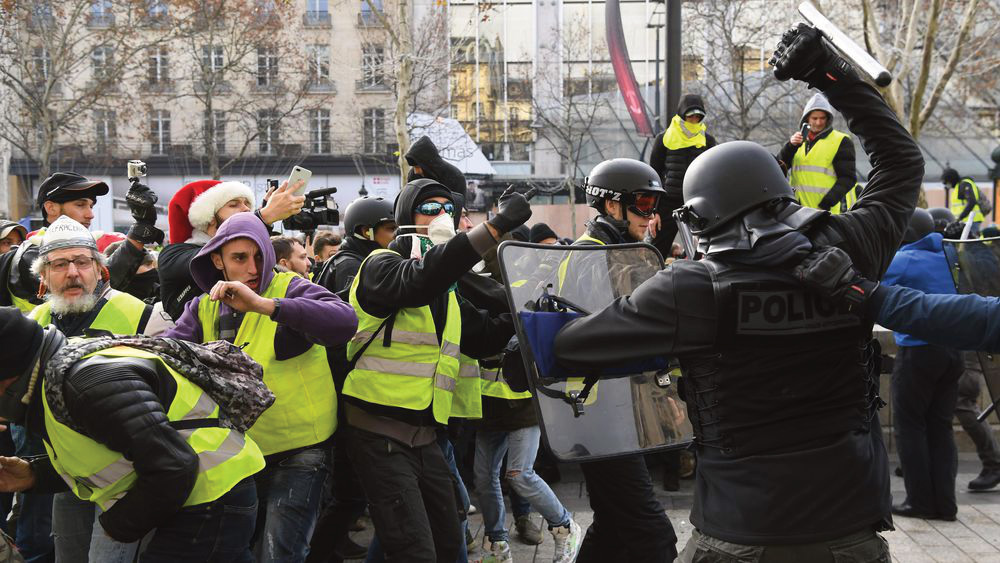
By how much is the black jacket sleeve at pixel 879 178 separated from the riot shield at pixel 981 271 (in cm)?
186

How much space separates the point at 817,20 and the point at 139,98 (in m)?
36.4

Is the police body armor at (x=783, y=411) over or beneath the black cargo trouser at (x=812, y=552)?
over

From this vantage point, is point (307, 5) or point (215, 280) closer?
point (215, 280)

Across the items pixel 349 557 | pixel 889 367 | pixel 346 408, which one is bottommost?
pixel 349 557

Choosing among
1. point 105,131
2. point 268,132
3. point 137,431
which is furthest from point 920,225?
point 105,131

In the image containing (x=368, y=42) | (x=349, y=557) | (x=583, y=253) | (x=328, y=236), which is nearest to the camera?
(x=583, y=253)

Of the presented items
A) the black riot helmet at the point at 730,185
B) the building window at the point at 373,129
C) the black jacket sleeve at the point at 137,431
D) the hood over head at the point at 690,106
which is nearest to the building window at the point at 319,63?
the building window at the point at 373,129

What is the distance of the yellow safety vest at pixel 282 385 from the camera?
3.95 m

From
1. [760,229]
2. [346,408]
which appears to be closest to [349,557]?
[346,408]

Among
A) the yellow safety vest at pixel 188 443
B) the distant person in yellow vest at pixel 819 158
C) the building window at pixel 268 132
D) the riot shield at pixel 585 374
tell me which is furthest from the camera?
the building window at pixel 268 132

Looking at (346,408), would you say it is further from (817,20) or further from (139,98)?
(139,98)

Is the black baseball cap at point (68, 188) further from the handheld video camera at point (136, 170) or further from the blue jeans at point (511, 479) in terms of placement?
the blue jeans at point (511, 479)

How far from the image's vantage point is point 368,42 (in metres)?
35.4

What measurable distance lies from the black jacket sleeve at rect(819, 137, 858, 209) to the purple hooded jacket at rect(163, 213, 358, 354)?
4.73 meters
